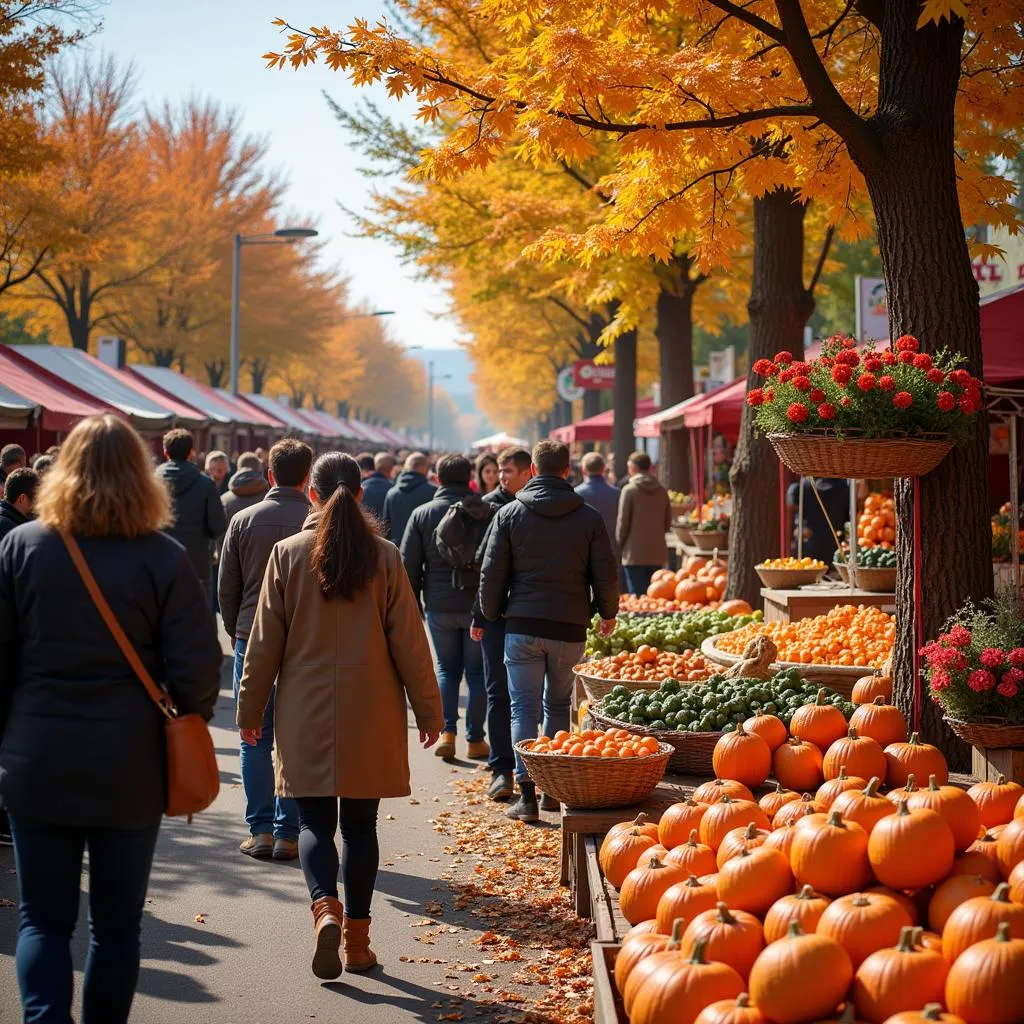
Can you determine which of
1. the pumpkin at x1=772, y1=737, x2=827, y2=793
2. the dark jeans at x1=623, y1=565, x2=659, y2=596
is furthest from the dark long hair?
the dark jeans at x1=623, y1=565, x2=659, y2=596

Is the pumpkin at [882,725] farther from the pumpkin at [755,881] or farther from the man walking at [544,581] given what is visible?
the man walking at [544,581]

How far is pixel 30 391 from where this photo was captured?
1967 centimetres

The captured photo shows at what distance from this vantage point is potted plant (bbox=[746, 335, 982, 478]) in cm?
599

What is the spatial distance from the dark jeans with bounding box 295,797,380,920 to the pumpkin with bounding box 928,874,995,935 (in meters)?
2.18

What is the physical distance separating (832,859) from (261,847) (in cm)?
371

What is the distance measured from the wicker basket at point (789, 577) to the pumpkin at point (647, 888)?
6.52 metres

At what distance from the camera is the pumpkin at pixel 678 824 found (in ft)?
17.1

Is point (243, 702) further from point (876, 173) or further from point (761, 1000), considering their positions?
point (876, 173)

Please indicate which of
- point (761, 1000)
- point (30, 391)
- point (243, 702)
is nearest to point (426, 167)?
point (243, 702)

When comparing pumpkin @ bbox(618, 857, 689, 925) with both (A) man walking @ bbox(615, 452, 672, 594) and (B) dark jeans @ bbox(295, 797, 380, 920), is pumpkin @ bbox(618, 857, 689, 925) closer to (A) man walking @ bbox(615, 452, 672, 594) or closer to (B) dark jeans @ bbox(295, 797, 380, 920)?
(B) dark jeans @ bbox(295, 797, 380, 920)

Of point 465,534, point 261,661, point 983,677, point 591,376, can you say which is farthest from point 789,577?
point 591,376

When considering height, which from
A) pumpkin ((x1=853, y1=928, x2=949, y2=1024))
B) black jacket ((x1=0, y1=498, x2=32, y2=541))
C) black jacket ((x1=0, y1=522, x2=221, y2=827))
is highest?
black jacket ((x1=0, y1=498, x2=32, y2=541))

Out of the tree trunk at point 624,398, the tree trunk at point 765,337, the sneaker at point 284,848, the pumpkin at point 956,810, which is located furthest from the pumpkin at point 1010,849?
the tree trunk at point 624,398

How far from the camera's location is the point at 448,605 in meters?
9.77
